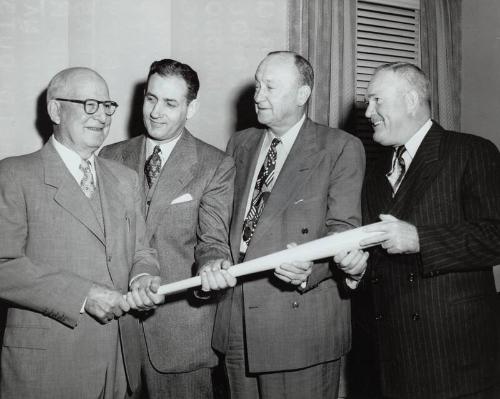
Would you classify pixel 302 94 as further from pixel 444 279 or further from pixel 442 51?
pixel 442 51

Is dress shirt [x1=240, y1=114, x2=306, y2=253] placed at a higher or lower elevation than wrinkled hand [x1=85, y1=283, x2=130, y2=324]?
higher

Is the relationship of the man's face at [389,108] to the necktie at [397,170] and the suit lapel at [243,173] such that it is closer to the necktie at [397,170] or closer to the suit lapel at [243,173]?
the necktie at [397,170]

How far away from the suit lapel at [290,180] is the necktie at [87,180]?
67 centimetres

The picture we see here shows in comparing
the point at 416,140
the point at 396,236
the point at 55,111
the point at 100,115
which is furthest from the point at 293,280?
the point at 55,111

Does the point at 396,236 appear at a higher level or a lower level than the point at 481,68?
lower

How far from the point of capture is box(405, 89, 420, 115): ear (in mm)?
1984

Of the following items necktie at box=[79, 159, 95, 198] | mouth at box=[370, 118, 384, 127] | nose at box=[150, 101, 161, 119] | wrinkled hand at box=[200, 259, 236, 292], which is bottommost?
wrinkled hand at box=[200, 259, 236, 292]

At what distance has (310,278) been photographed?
1966 millimetres

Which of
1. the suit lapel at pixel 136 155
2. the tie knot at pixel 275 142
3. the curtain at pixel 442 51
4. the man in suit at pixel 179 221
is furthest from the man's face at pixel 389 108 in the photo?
the curtain at pixel 442 51

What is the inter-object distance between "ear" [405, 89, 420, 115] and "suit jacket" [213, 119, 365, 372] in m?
0.28

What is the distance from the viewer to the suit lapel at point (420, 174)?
185 cm

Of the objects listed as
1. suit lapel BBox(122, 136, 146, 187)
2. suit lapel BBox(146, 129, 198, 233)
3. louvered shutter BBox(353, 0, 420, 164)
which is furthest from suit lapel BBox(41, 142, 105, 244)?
louvered shutter BBox(353, 0, 420, 164)

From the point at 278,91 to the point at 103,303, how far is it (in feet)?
3.81

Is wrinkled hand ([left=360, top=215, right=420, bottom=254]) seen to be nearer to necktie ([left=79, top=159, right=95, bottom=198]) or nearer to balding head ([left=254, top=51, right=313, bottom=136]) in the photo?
balding head ([left=254, top=51, right=313, bottom=136])
